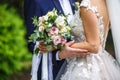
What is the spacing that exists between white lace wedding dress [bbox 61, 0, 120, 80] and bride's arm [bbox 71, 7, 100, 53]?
0.10 meters

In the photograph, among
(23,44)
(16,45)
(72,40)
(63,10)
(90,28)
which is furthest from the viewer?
(23,44)

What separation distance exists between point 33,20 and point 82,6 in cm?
45

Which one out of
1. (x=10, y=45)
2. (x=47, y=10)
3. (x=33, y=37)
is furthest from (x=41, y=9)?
(x=10, y=45)

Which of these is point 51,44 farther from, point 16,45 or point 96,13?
point 16,45

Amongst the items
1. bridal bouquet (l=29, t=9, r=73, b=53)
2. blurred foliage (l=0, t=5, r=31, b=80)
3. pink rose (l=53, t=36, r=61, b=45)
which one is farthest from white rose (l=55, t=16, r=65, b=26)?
blurred foliage (l=0, t=5, r=31, b=80)

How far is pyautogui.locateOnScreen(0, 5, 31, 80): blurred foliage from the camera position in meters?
8.08

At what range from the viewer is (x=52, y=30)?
3.95 metres

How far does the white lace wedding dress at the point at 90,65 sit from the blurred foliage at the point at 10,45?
12.8 feet

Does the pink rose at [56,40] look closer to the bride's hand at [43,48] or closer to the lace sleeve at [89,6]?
the bride's hand at [43,48]

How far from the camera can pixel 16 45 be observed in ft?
28.5

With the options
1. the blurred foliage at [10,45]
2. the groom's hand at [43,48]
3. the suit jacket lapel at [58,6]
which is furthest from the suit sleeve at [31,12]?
the blurred foliage at [10,45]

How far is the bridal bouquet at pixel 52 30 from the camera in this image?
3949mm

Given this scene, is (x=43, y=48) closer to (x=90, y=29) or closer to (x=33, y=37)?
(x=33, y=37)

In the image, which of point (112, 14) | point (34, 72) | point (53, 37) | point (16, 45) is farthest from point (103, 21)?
point (16, 45)
